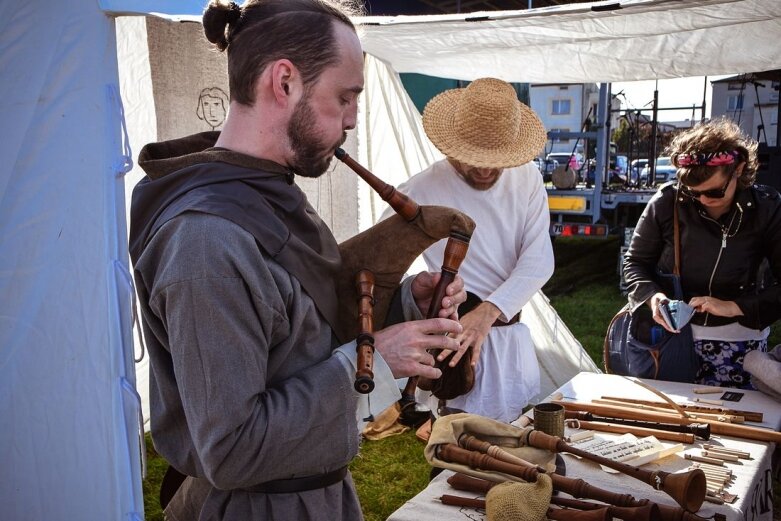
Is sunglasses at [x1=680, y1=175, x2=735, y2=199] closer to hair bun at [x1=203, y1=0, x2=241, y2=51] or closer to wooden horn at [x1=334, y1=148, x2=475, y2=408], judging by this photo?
wooden horn at [x1=334, y1=148, x2=475, y2=408]

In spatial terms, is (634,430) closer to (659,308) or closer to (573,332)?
(659,308)

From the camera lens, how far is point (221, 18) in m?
1.27

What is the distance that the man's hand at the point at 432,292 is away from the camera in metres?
1.54

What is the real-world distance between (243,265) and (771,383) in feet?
7.44

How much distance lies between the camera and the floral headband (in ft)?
9.21

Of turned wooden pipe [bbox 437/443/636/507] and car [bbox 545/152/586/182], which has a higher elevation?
car [bbox 545/152/586/182]

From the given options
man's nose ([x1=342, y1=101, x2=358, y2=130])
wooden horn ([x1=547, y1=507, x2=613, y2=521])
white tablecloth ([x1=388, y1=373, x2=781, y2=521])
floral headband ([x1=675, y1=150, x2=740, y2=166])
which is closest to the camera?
man's nose ([x1=342, y1=101, x2=358, y2=130])

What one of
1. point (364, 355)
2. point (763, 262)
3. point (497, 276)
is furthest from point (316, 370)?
point (763, 262)

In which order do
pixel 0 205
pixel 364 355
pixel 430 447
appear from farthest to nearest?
pixel 0 205, pixel 430 447, pixel 364 355

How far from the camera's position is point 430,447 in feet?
5.87

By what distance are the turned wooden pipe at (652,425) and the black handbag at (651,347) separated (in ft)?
2.53

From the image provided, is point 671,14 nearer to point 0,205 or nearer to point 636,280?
point 636,280

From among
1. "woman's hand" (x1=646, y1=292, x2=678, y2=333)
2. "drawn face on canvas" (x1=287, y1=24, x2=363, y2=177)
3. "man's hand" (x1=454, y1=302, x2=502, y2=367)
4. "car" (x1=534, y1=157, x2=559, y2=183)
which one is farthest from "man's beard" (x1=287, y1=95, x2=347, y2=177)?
"car" (x1=534, y1=157, x2=559, y2=183)

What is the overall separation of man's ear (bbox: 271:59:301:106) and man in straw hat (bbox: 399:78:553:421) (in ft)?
4.71
